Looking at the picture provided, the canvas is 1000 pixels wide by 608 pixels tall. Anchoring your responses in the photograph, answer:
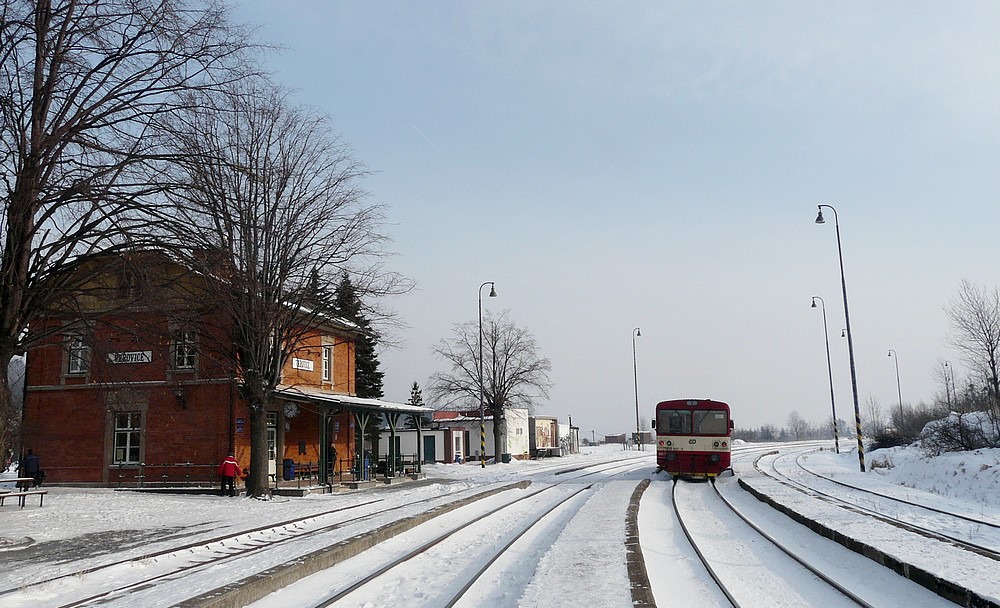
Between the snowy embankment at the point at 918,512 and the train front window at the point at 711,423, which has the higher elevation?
the train front window at the point at 711,423

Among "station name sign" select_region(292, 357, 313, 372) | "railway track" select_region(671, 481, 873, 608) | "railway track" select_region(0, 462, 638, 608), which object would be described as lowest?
"railway track" select_region(671, 481, 873, 608)

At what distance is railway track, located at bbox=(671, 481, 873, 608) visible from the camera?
890 cm

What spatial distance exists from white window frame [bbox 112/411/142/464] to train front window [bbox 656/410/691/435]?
63.1 feet

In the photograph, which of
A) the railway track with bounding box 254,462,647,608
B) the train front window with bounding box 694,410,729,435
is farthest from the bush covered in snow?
the railway track with bounding box 254,462,647,608

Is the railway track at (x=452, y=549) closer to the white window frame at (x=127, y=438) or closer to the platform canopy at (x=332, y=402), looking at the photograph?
the platform canopy at (x=332, y=402)

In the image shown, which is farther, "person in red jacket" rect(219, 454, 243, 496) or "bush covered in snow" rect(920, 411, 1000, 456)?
"bush covered in snow" rect(920, 411, 1000, 456)

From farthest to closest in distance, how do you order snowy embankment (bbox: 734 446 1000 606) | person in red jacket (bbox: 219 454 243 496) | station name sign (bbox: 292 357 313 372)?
station name sign (bbox: 292 357 313 372) < person in red jacket (bbox: 219 454 243 496) < snowy embankment (bbox: 734 446 1000 606)

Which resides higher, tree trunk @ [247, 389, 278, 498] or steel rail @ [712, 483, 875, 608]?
tree trunk @ [247, 389, 278, 498]

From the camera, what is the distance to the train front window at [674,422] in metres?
29.0

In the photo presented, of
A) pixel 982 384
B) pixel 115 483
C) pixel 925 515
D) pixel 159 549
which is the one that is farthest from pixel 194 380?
pixel 982 384

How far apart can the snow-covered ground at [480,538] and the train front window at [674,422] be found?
2.16m

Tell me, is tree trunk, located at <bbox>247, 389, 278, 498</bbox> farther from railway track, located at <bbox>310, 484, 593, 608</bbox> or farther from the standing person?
railway track, located at <bbox>310, 484, 593, 608</bbox>

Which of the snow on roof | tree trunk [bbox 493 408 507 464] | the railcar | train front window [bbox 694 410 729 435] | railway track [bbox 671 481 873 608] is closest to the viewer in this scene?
railway track [bbox 671 481 873 608]

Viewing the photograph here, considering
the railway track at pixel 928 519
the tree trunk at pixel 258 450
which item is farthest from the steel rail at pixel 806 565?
the tree trunk at pixel 258 450
